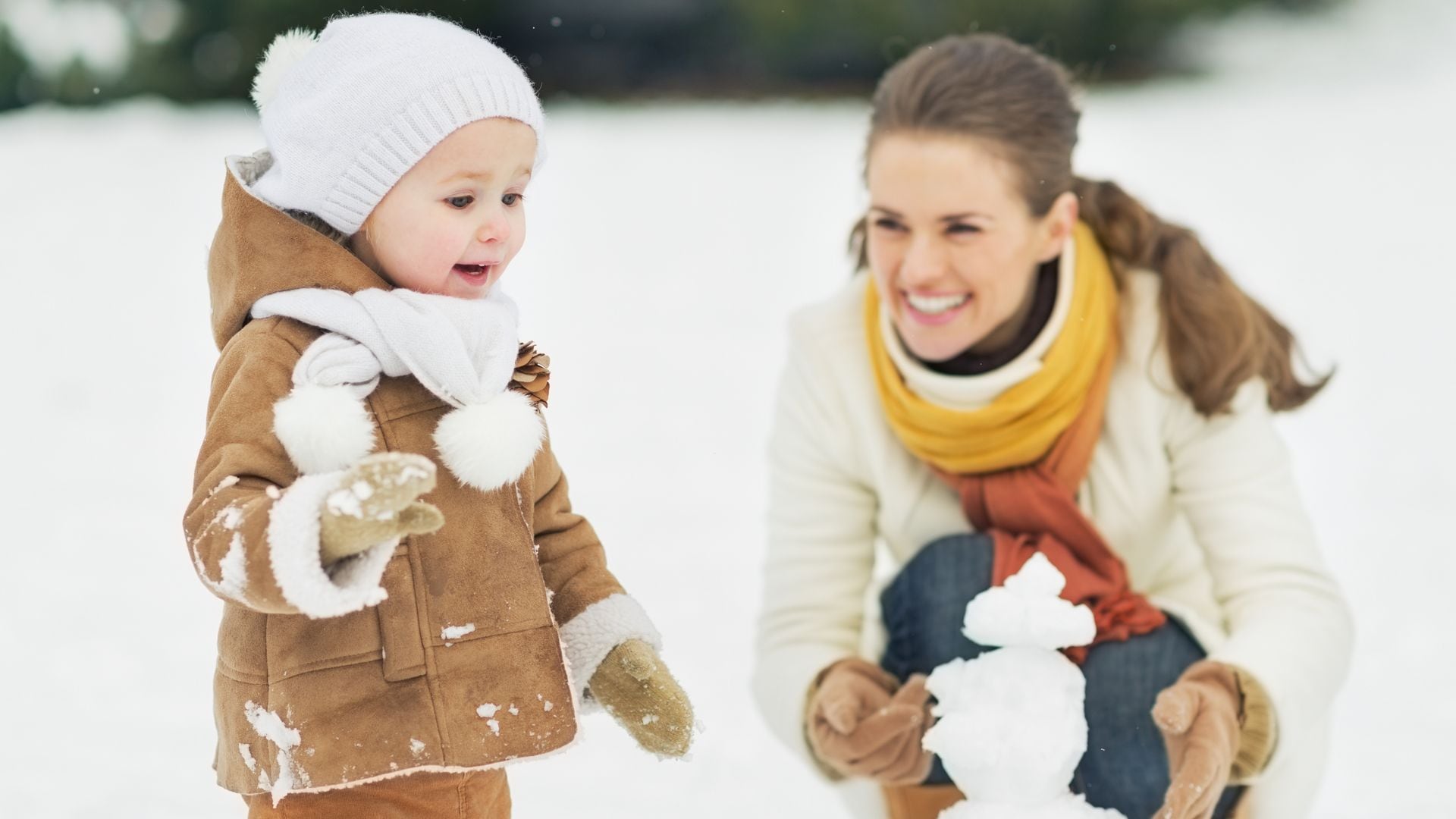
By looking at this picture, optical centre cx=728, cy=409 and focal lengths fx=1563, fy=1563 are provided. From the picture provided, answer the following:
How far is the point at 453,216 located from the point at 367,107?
13 cm

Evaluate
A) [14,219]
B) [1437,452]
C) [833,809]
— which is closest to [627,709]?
[833,809]

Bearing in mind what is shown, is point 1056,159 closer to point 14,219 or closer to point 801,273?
point 801,273

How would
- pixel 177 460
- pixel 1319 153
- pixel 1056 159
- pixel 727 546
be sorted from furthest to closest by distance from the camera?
1. pixel 1319 153
2. pixel 177 460
3. pixel 727 546
4. pixel 1056 159

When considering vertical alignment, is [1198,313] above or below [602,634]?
above

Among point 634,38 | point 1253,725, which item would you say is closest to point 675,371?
point 1253,725

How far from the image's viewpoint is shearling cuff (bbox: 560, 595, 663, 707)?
157 centimetres

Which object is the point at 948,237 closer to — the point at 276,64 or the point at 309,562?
the point at 276,64

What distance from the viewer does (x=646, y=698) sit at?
1563mm

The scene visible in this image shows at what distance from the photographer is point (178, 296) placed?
5.85m

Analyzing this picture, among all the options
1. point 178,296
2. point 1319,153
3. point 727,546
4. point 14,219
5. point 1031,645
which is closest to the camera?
point 1031,645

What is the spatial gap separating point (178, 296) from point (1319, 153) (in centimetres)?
559

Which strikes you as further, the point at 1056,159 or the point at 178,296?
the point at 178,296

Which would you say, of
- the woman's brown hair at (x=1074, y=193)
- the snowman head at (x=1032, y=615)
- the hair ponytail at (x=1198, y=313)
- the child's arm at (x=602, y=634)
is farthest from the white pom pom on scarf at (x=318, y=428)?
the hair ponytail at (x=1198, y=313)

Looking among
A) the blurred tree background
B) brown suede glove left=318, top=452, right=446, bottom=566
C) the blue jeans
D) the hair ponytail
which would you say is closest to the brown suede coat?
brown suede glove left=318, top=452, right=446, bottom=566
